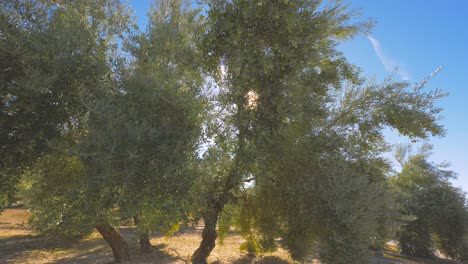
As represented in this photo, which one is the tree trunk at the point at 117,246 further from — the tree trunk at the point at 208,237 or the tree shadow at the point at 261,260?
the tree shadow at the point at 261,260

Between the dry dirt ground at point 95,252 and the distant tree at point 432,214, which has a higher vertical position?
the distant tree at point 432,214

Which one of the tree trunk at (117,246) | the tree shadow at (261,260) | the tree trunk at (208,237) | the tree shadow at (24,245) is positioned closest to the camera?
the tree trunk at (208,237)

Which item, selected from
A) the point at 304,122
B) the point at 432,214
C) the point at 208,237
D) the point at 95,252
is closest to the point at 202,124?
the point at 304,122

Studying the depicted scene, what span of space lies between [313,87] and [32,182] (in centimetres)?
1328

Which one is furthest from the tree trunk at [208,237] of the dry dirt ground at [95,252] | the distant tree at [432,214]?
the distant tree at [432,214]

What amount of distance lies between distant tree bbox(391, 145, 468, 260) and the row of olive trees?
17.6 metres

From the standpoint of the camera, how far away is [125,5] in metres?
18.0

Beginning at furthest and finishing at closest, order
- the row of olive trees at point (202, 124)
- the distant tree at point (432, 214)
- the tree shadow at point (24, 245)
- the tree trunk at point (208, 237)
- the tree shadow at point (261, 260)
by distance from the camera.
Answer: the distant tree at point (432, 214), the tree shadow at point (261, 260), the tree shadow at point (24, 245), the tree trunk at point (208, 237), the row of olive trees at point (202, 124)

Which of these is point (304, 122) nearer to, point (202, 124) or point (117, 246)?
point (202, 124)

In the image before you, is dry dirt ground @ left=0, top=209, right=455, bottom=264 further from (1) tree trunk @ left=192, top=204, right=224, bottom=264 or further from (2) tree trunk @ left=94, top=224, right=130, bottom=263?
(2) tree trunk @ left=94, top=224, right=130, bottom=263

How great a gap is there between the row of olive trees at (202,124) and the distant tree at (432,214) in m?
17.6

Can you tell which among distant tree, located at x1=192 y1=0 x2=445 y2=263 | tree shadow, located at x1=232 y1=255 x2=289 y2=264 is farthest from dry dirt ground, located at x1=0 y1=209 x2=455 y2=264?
distant tree, located at x1=192 y1=0 x2=445 y2=263

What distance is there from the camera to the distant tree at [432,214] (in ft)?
95.2

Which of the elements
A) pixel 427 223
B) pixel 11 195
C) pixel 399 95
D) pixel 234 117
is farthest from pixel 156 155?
pixel 427 223
